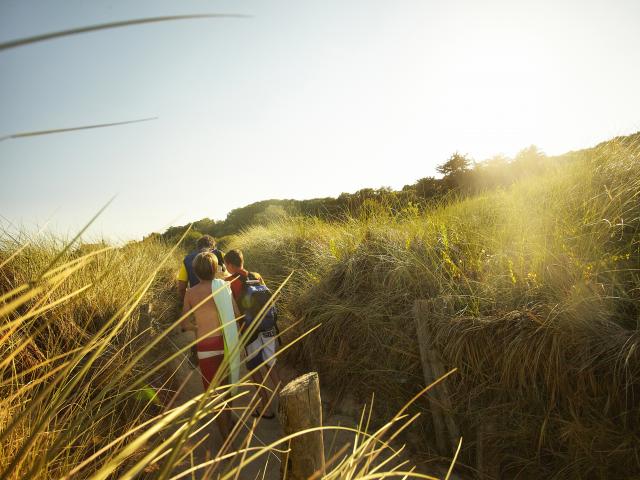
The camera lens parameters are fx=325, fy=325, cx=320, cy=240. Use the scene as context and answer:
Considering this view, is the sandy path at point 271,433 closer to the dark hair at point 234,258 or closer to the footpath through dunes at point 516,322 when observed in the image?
the footpath through dunes at point 516,322

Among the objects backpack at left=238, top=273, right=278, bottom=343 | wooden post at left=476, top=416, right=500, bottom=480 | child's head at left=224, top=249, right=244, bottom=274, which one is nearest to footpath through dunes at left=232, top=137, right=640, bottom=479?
wooden post at left=476, top=416, right=500, bottom=480

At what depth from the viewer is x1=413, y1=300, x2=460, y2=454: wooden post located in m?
3.04

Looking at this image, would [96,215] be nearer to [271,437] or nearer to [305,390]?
[305,390]

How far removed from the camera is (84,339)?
3008mm

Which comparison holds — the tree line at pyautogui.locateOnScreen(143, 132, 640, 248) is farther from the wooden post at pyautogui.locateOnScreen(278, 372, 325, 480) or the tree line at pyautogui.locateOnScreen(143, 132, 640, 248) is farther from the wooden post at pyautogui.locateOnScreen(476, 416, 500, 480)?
the wooden post at pyautogui.locateOnScreen(278, 372, 325, 480)

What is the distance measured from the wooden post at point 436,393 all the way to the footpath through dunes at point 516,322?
0.02 metres

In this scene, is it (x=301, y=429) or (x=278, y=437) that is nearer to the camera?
(x=301, y=429)

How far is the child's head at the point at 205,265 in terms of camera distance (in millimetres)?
3020

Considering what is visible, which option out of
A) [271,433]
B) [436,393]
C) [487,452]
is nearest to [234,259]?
[271,433]

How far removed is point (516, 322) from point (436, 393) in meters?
1.02

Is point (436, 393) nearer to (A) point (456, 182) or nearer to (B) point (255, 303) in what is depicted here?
(B) point (255, 303)

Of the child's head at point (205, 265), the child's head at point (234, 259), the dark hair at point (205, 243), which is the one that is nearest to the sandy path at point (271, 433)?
the child's head at point (205, 265)

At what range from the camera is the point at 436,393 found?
3.15 m

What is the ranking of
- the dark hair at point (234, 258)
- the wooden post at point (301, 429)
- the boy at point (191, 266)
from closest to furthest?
the wooden post at point (301, 429) < the dark hair at point (234, 258) < the boy at point (191, 266)
